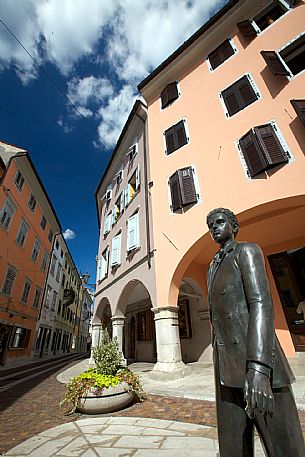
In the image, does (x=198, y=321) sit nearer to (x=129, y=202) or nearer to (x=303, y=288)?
(x=303, y=288)

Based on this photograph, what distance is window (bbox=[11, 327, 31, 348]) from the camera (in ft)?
57.6

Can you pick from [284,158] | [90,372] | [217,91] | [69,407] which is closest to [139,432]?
[90,372]

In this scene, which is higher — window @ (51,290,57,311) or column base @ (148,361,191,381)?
window @ (51,290,57,311)

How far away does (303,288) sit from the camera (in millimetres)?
8445

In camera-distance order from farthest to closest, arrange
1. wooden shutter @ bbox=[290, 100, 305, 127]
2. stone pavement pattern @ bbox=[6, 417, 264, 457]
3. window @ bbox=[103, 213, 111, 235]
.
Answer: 1. window @ bbox=[103, 213, 111, 235]
2. wooden shutter @ bbox=[290, 100, 305, 127]
3. stone pavement pattern @ bbox=[6, 417, 264, 457]

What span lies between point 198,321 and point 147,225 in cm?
484

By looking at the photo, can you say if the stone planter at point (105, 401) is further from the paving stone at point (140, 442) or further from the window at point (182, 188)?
the window at point (182, 188)

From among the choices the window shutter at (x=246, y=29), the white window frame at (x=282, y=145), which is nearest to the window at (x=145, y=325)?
the white window frame at (x=282, y=145)

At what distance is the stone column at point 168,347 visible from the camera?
23.3ft

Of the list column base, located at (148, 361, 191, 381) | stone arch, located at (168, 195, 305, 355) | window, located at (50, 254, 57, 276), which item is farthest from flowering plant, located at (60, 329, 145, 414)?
window, located at (50, 254, 57, 276)

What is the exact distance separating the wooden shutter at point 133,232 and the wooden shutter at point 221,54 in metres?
7.61

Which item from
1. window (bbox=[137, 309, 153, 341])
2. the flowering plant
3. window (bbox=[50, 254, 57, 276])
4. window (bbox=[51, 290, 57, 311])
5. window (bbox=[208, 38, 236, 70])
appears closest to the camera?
the flowering plant

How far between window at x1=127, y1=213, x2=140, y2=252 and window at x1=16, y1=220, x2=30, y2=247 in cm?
1142

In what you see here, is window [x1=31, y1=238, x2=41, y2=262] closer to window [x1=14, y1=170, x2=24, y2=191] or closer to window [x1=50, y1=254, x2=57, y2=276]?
window [x1=50, y1=254, x2=57, y2=276]
